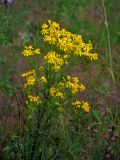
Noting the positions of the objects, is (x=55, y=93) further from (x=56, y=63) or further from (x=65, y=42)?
(x=65, y=42)

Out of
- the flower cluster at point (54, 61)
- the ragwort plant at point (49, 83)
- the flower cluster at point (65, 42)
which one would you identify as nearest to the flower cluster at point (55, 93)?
the ragwort plant at point (49, 83)

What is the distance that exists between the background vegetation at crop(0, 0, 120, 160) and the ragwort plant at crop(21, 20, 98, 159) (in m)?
0.12

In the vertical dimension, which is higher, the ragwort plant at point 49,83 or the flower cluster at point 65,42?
the flower cluster at point 65,42

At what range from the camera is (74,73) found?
430cm

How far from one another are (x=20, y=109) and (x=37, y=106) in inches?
20.9

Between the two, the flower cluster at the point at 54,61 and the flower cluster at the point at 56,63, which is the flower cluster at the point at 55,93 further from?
the flower cluster at the point at 54,61

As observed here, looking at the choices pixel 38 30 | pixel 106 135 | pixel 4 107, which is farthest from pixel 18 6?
pixel 106 135

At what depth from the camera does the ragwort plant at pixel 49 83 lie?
9.45ft

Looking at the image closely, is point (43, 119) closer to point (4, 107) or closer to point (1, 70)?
point (4, 107)

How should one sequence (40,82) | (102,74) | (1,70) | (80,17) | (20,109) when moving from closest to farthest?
(40,82) < (20,109) < (1,70) < (102,74) < (80,17)

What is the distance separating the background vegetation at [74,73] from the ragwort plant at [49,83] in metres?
0.12

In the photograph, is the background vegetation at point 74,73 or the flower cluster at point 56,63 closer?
the flower cluster at point 56,63

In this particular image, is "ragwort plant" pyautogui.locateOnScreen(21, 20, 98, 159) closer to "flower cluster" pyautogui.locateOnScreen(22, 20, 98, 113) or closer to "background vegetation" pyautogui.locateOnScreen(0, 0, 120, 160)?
"flower cluster" pyautogui.locateOnScreen(22, 20, 98, 113)

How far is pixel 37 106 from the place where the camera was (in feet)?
9.96
